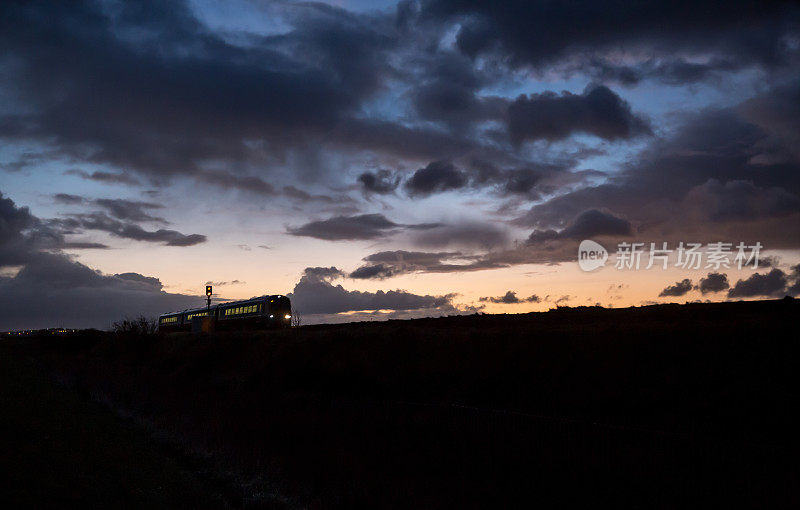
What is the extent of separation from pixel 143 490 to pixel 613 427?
11.8 meters

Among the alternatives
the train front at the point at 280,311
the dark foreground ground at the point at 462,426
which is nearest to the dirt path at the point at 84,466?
the dark foreground ground at the point at 462,426

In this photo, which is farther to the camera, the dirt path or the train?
the train

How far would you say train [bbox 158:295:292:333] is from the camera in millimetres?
51781

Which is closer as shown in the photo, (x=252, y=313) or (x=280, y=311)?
(x=280, y=311)

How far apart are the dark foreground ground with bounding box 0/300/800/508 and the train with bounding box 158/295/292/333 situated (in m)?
16.5

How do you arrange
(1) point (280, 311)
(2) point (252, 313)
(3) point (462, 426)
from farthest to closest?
(2) point (252, 313), (1) point (280, 311), (3) point (462, 426)

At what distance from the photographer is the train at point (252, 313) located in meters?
51.8

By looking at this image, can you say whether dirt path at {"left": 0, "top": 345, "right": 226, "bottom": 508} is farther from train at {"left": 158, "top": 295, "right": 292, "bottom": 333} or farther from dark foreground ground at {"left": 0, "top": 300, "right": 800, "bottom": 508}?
train at {"left": 158, "top": 295, "right": 292, "bottom": 333}

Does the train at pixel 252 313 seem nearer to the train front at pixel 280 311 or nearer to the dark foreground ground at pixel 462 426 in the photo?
the train front at pixel 280 311

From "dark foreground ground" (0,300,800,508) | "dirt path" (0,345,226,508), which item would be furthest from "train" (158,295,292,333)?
"dirt path" (0,345,226,508)

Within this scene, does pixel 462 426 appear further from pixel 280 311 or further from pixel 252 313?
pixel 252 313

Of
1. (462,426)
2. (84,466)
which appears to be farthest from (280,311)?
(462,426)

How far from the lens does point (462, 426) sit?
53.3 feet

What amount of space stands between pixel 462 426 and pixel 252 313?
4071 centimetres
